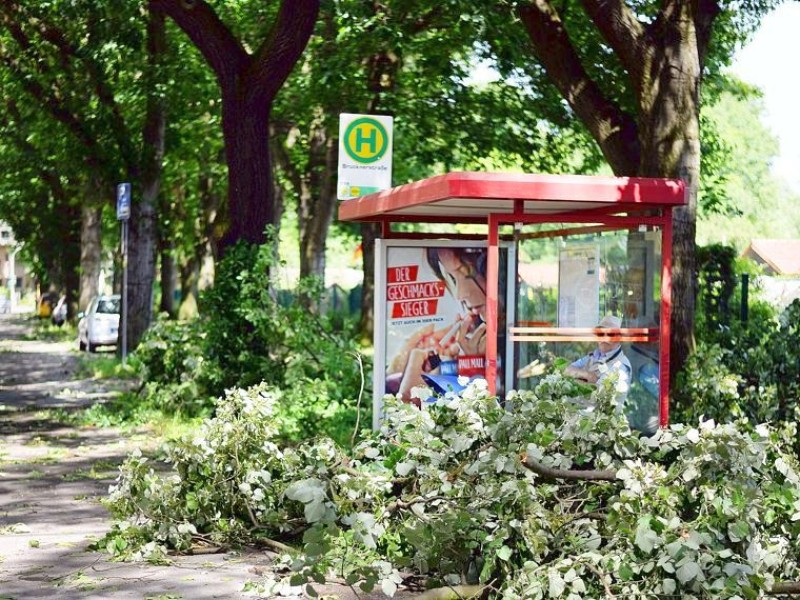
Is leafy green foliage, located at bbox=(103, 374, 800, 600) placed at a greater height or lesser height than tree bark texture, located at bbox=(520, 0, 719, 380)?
lesser

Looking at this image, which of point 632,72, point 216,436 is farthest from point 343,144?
point 216,436

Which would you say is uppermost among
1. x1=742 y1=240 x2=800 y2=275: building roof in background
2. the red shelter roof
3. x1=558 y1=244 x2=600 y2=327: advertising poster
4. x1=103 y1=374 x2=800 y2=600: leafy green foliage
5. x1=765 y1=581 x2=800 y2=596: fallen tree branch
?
x1=742 y1=240 x2=800 y2=275: building roof in background

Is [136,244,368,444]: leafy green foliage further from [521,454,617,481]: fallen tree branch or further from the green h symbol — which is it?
[521,454,617,481]: fallen tree branch

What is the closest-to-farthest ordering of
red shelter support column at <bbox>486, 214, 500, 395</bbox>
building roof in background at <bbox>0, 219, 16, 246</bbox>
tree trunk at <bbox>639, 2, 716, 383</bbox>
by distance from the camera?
red shelter support column at <bbox>486, 214, 500, 395</bbox> < tree trunk at <bbox>639, 2, 716, 383</bbox> < building roof in background at <bbox>0, 219, 16, 246</bbox>

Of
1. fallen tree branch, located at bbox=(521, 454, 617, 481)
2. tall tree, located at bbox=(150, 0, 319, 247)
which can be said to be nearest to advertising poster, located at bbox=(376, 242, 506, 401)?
fallen tree branch, located at bbox=(521, 454, 617, 481)

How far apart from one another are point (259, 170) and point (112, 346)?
67.5 ft

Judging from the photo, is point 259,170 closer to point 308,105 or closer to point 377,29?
point 377,29

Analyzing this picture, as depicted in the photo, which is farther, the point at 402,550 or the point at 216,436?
the point at 216,436

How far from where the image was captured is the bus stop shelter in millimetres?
9492

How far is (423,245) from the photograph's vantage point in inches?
433

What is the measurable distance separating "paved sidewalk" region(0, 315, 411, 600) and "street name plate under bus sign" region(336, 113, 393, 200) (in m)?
3.57

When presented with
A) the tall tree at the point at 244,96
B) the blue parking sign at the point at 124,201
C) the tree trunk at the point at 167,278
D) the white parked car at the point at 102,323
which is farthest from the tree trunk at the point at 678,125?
the tree trunk at the point at 167,278

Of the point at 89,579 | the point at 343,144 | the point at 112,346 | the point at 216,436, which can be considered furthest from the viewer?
the point at 112,346

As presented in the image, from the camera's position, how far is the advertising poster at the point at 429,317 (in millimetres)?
11000
